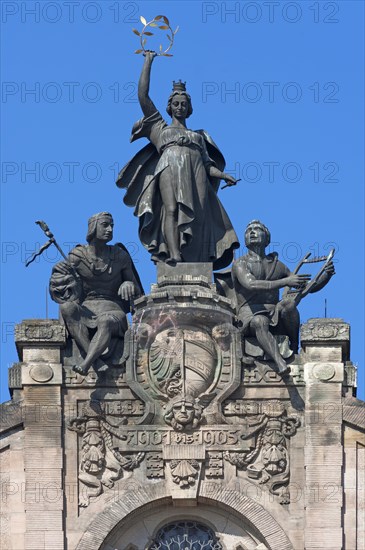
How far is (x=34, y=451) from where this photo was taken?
177 feet

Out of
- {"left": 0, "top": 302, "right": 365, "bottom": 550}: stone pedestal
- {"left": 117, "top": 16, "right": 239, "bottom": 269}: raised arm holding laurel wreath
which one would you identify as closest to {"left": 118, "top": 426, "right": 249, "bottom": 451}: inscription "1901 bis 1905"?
{"left": 0, "top": 302, "right": 365, "bottom": 550}: stone pedestal

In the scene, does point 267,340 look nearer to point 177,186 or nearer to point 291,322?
point 291,322

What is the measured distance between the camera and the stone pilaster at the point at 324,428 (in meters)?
Result: 53.3

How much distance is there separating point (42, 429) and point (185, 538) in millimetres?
2925

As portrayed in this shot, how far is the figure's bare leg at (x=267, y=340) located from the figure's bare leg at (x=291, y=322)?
0.33m

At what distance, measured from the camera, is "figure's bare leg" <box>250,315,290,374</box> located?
53875 mm

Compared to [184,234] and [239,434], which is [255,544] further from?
[184,234]

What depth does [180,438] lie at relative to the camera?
53875 mm

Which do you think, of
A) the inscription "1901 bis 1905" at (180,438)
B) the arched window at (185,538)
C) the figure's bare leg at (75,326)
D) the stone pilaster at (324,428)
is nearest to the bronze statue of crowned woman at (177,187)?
the figure's bare leg at (75,326)

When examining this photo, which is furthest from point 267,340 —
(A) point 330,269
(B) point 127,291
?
(B) point 127,291

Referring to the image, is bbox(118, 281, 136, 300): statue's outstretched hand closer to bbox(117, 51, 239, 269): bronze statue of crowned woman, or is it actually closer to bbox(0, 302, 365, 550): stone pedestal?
bbox(0, 302, 365, 550): stone pedestal

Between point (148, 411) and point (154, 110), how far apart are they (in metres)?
5.41

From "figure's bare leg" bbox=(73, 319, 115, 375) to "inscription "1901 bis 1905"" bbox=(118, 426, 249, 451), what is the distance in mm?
1232

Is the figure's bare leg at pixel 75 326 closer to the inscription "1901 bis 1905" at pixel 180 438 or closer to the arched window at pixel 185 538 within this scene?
the inscription "1901 bis 1905" at pixel 180 438
